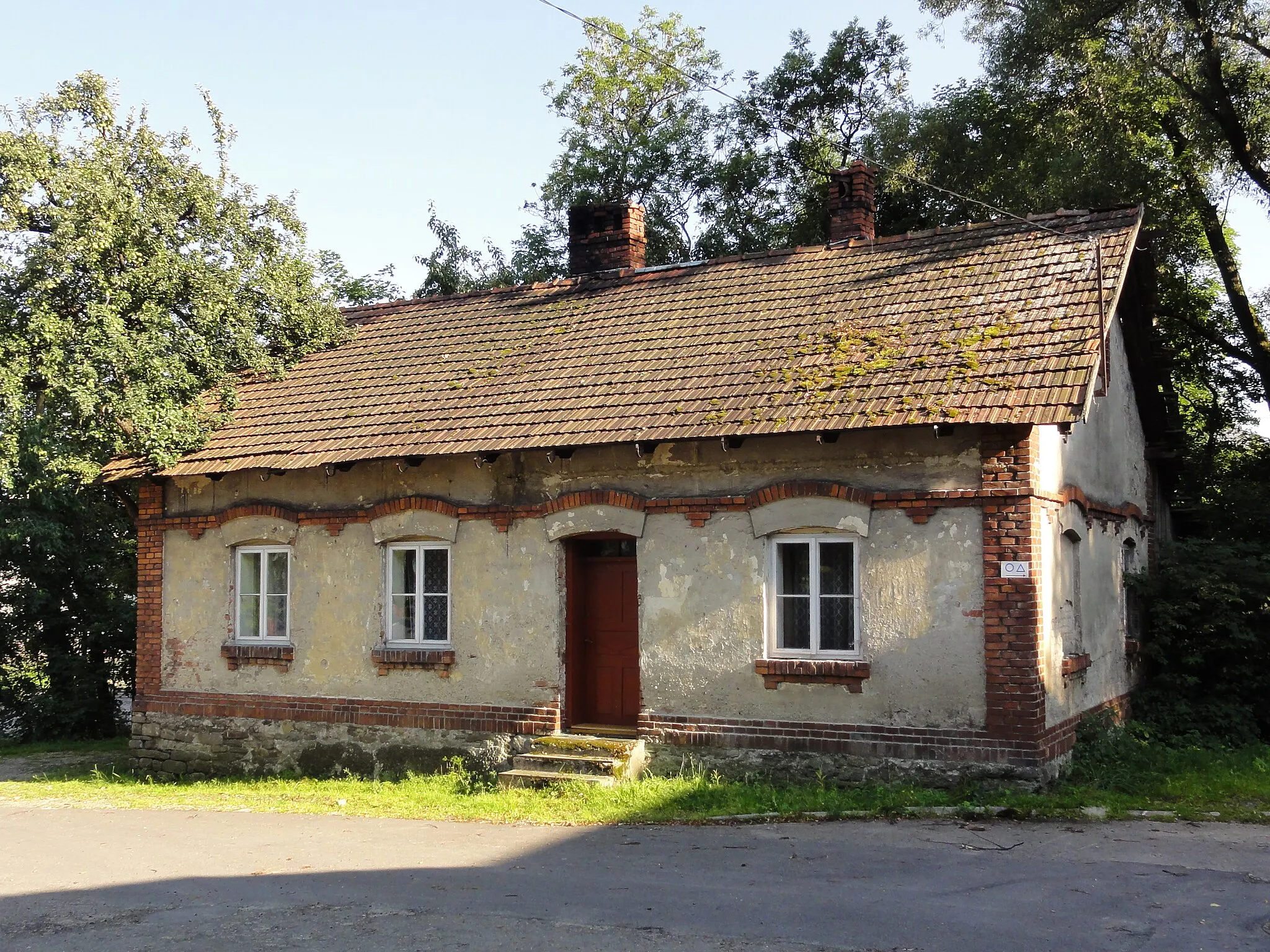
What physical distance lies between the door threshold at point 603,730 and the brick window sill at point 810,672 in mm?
1777

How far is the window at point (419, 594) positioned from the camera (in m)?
13.5

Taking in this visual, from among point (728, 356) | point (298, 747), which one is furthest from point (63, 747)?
point (728, 356)

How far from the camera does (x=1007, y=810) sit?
393 inches

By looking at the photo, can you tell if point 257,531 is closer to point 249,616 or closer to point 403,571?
point 249,616

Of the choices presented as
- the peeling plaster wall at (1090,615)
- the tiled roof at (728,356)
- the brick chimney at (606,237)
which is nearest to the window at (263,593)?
the tiled roof at (728,356)

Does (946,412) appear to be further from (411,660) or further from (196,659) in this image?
(196,659)

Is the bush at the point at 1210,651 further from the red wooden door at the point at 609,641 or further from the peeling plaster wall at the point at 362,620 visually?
the peeling plaster wall at the point at 362,620

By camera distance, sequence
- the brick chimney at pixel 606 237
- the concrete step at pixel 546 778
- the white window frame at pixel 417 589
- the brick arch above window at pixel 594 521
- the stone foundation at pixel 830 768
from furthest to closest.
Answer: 1. the brick chimney at pixel 606 237
2. the white window frame at pixel 417 589
3. the brick arch above window at pixel 594 521
4. the concrete step at pixel 546 778
5. the stone foundation at pixel 830 768

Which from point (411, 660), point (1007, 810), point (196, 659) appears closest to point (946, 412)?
point (1007, 810)

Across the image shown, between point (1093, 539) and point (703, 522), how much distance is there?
4632 mm

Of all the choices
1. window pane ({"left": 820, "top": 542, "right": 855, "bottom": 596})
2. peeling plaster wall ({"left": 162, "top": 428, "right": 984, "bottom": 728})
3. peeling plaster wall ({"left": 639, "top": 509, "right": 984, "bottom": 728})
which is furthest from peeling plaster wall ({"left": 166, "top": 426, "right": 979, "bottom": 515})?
window pane ({"left": 820, "top": 542, "right": 855, "bottom": 596})

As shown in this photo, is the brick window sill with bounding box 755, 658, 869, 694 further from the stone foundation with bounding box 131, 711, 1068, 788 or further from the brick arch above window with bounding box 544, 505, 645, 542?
the brick arch above window with bounding box 544, 505, 645, 542

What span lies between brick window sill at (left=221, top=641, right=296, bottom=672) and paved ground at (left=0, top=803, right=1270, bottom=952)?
3.55 meters

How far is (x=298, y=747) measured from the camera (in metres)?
14.1
